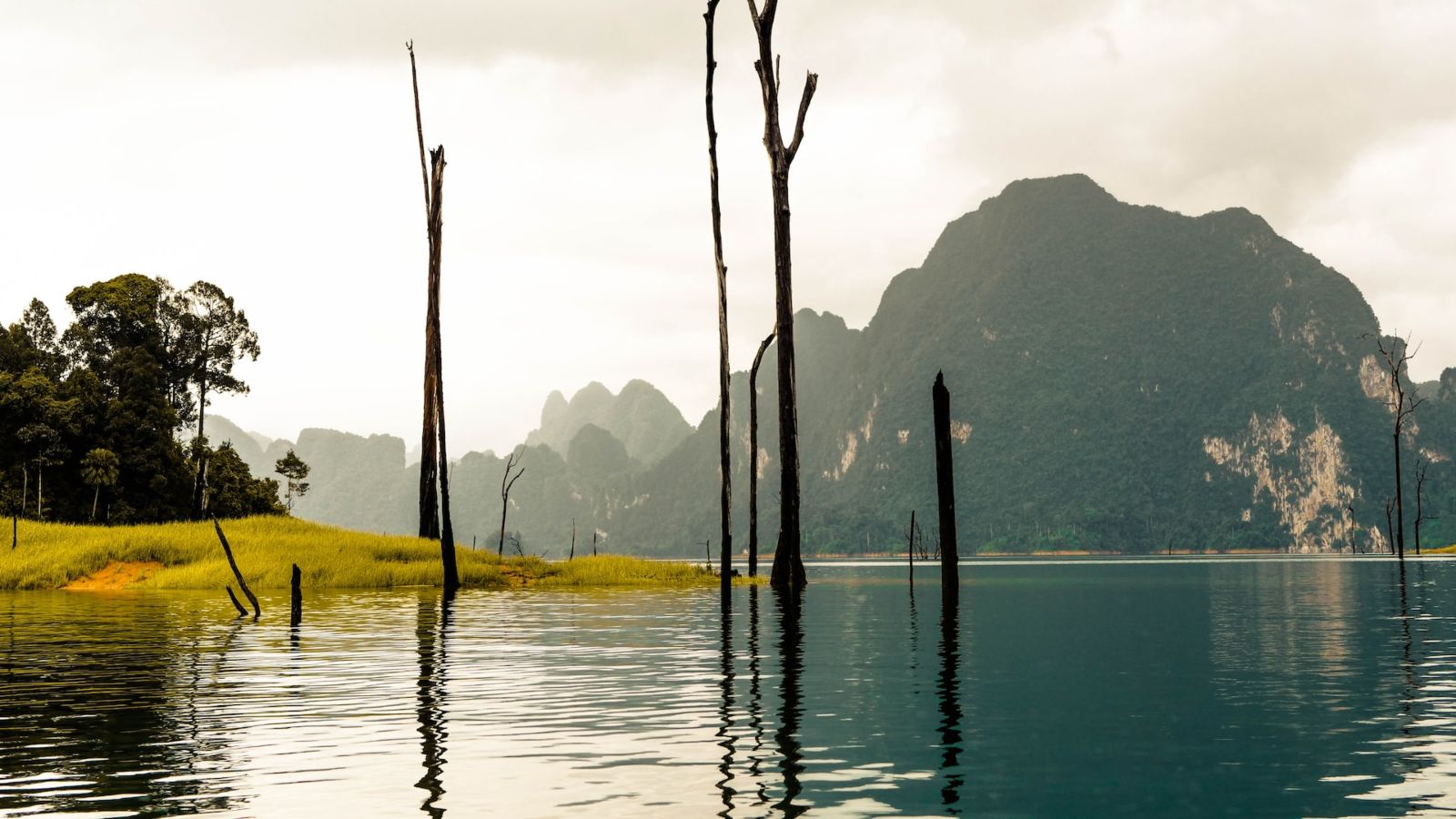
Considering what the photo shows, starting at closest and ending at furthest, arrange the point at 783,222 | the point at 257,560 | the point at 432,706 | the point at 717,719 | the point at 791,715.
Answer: the point at 717,719 < the point at 791,715 < the point at 432,706 < the point at 783,222 < the point at 257,560

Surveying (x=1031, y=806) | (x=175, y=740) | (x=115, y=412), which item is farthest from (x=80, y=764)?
(x=115, y=412)

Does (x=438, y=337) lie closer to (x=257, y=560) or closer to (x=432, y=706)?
(x=257, y=560)

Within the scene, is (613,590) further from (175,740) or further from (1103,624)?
(175,740)

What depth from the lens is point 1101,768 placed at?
9.55m

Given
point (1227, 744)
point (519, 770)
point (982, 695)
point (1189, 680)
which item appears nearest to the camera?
point (519, 770)

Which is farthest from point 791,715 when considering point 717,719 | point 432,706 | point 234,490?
point 234,490

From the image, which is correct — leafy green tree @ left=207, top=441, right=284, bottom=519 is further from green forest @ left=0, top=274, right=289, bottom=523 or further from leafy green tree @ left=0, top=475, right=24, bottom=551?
leafy green tree @ left=0, top=475, right=24, bottom=551

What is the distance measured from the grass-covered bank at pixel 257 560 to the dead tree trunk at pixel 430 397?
108 centimetres

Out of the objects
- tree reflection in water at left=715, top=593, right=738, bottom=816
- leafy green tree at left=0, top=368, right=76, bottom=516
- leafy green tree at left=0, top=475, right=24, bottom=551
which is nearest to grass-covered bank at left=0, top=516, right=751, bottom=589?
leafy green tree at left=0, top=475, right=24, bottom=551

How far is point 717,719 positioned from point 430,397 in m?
31.7

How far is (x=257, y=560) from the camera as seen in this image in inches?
1548

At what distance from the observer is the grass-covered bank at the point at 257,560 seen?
129 ft

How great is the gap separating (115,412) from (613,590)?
35.4 metres

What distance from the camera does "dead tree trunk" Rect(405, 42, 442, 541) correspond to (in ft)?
124
